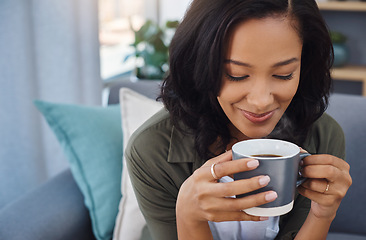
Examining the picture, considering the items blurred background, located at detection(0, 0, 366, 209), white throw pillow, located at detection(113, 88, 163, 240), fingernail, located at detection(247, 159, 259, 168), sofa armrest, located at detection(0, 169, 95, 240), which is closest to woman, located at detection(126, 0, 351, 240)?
fingernail, located at detection(247, 159, 259, 168)

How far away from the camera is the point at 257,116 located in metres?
0.89

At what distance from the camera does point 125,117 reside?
141 centimetres

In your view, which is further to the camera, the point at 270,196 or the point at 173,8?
the point at 173,8

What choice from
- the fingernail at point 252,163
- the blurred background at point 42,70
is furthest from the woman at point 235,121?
the blurred background at point 42,70

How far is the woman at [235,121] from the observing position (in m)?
0.81

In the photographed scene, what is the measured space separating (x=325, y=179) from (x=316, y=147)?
0.38 meters

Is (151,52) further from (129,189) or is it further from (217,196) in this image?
(217,196)

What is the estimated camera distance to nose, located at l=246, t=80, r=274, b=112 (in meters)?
0.84

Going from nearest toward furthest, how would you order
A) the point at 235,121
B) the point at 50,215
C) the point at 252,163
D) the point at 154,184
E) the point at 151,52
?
1. the point at 252,163
2. the point at 235,121
3. the point at 154,184
4. the point at 50,215
5. the point at 151,52

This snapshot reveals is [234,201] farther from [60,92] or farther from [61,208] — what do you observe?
[60,92]

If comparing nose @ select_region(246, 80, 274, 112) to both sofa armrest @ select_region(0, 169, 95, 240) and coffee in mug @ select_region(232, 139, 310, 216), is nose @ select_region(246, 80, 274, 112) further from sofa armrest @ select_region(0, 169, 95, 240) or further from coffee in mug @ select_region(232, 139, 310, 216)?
sofa armrest @ select_region(0, 169, 95, 240)

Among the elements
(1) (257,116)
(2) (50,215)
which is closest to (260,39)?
(1) (257,116)

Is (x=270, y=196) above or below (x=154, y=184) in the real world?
above

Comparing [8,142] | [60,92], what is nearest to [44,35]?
[60,92]
